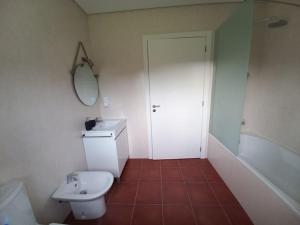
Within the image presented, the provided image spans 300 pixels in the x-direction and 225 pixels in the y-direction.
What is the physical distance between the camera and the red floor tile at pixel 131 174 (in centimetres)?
188

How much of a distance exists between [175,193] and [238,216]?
0.65m

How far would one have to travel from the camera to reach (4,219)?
69cm

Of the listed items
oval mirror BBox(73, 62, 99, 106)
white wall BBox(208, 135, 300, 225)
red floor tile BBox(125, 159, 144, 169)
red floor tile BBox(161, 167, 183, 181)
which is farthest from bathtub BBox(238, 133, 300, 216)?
oval mirror BBox(73, 62, 99, 106)

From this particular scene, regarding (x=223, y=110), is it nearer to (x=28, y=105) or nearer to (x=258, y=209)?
(x=258, y=209)

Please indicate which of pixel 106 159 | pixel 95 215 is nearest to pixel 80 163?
pixel 106 159

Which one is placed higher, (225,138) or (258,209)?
(225,138)

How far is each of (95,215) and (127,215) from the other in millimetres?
324

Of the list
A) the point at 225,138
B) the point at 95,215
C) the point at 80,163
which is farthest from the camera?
the point at 225,138

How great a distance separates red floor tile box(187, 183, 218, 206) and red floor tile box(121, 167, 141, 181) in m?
0.75

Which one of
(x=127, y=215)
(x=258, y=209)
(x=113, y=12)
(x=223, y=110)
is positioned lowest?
(x=127, y=215)

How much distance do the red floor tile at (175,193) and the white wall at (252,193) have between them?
1.90 ft

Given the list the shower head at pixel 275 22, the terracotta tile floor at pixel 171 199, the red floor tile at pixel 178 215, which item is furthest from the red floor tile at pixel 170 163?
the shower head at pixel 275 22

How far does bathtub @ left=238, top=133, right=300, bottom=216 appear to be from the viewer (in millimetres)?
1220

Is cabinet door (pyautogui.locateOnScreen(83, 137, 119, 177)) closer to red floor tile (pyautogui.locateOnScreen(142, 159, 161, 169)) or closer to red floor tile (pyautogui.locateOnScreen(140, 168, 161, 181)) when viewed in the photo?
red floor tile (pyautogui.locateOnScreen(140, 168, 161, 181))
